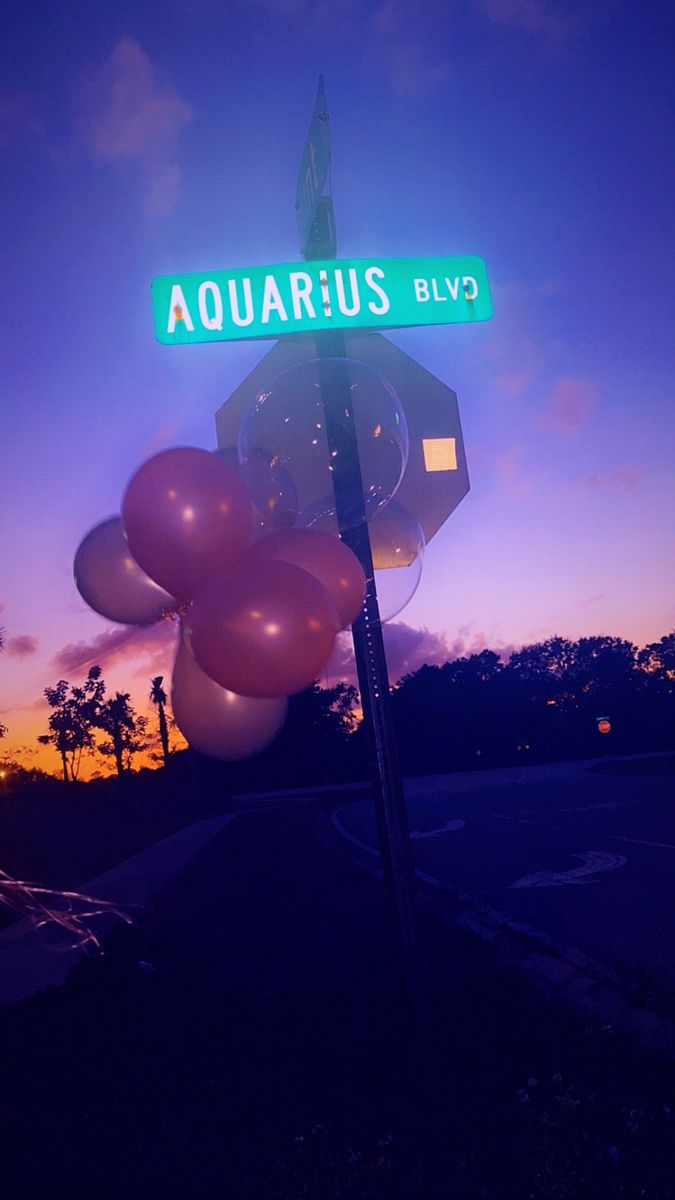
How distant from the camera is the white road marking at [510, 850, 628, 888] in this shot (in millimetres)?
8195

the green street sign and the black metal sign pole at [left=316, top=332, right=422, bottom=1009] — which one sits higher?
the green street sign

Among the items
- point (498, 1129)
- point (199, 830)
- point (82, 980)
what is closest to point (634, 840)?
point (82, 980)

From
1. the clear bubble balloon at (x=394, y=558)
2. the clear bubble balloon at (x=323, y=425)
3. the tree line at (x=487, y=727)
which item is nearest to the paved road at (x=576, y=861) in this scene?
the clear bubble balloon at (x=394, y=558)

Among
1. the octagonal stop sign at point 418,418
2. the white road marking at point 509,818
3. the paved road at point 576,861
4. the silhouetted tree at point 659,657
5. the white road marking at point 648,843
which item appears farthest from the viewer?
the silhouetted tree at point 659,657

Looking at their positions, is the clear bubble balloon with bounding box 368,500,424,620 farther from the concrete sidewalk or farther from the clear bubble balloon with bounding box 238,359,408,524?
the concrete sidewalk

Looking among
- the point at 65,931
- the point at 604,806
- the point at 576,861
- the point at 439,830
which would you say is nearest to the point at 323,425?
the point at 65,931

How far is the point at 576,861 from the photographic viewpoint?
9.41 meters

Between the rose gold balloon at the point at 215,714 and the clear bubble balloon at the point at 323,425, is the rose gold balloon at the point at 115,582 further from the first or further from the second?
the clear bubble balloon at the point at 323,425

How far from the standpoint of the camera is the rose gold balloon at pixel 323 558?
2.76 m

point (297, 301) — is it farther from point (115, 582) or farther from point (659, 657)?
point (659, 657)

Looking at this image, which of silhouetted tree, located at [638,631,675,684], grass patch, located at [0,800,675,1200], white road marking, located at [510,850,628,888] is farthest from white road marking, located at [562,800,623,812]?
silhouetted tree, located at [638,631,675,684]

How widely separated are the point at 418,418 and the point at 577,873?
261 inches

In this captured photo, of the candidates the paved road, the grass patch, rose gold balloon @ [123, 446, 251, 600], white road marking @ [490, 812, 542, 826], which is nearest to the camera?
rose gold balloon @ [123, 446, 251, 600]

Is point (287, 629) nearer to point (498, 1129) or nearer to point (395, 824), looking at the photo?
point (395, 824)
